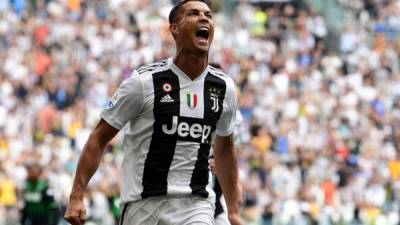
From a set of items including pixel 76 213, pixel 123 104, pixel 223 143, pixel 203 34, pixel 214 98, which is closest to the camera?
pixel 76 213

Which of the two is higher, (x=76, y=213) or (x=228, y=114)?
(x=228, y=114)

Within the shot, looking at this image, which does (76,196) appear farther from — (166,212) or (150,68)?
(150,68)

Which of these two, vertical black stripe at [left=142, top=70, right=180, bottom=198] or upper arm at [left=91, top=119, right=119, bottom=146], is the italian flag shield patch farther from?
upper arm at [left=91, top=119, right=119, bottom=146]

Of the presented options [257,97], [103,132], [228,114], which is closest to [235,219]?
[228,114]

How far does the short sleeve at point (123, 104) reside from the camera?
8609 millimetres

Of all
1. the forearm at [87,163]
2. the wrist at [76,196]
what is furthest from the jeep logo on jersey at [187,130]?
the wrist at [76,196]

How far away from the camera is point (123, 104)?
28.3 ft

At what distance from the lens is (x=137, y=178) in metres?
8.75

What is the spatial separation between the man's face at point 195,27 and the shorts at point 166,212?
0.99 metres

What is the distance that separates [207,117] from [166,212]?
0.68 m

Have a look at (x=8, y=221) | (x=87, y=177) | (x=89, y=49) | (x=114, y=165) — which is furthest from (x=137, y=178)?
(x=89, y=49)

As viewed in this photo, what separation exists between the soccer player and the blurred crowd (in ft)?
31.9

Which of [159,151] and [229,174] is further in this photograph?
[229,174]

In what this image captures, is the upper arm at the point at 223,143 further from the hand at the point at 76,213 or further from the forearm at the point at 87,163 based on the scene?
the hand at the point at 76,213
